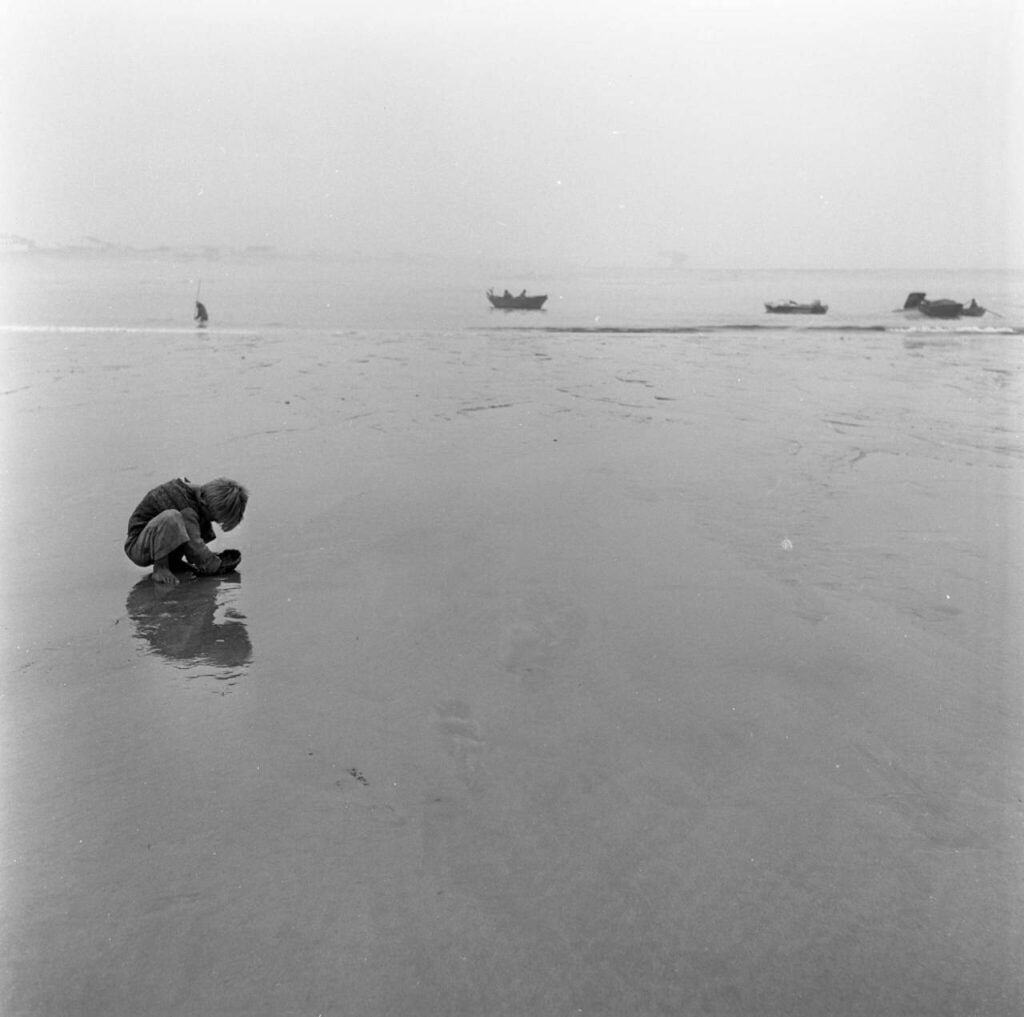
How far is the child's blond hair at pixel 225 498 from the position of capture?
4930mm

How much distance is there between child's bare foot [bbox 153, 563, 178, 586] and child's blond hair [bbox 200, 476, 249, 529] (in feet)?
1.42

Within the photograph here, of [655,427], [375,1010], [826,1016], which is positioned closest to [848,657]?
[826,1016]

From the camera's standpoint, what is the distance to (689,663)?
12.8ft

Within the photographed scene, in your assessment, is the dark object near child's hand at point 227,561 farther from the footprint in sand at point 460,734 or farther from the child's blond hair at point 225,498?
the footprint in sand at point 460,734

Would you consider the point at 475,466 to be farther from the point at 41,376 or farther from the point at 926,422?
the point at 41,376

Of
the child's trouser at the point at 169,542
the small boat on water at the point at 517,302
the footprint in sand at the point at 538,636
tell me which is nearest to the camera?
the footprint in sand at the point at 538,636

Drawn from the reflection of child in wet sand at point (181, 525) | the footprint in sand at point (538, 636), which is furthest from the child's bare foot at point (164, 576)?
the footprint in sand at point (538, 636)

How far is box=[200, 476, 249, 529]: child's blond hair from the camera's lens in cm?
493

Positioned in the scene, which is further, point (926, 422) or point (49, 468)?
point (926, 422)

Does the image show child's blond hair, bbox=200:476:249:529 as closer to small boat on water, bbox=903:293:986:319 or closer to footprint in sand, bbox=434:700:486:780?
footprint in sand, bbox=434:700:486:780

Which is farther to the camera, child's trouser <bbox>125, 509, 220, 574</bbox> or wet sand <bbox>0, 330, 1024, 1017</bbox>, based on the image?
child's trouser <bbox>125, 509, 220, 574</bbox>

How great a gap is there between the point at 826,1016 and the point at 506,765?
1.31m

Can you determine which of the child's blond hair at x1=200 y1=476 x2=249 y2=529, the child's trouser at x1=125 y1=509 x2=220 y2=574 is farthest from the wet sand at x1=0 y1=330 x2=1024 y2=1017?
the child's blond hair at x1=200 y1=476 x2=249 y2=529

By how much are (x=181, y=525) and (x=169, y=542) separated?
12 centimetres
